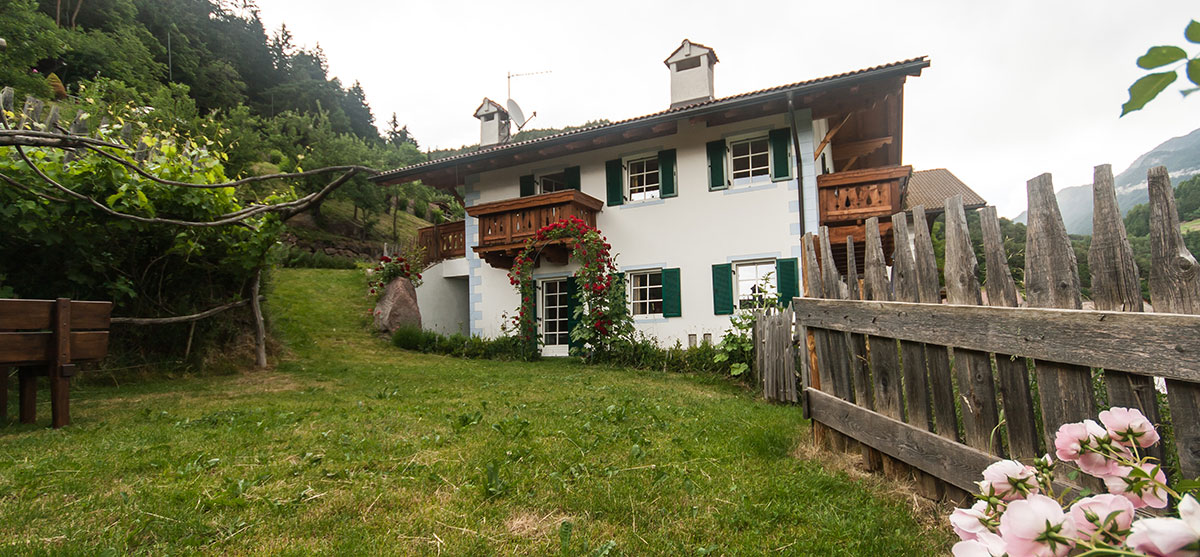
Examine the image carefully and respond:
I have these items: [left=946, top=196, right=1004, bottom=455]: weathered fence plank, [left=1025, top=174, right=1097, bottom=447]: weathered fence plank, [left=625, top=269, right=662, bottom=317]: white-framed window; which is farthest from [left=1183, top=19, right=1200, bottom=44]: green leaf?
[left=625, top=269, right=662, bottom=317]: white-framed window

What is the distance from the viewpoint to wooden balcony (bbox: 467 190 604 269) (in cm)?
1169

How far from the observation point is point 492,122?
17.4 metres

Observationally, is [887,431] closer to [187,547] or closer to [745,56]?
[187,547]

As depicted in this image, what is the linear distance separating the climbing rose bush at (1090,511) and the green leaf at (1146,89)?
1.16 ft

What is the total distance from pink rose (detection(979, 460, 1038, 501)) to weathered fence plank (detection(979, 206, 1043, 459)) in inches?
61.8

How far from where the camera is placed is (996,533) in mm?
733

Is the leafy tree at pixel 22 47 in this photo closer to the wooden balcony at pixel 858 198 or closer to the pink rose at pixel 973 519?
the wooden balcony at pixel 858 198

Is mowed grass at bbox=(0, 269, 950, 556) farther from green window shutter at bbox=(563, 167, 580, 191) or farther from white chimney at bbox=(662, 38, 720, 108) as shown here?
white chimney at bbox=(662, 38, 720, 108)

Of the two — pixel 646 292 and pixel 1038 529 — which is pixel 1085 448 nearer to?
pixel 1038 529

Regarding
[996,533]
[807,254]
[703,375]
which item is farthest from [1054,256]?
[703,375]

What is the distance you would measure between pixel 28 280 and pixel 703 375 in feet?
29.6

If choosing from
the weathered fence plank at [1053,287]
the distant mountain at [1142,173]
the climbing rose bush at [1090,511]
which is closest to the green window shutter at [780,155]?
the weathered fence plank at [1053,287]

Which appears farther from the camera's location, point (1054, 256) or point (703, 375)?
point (703, 375)

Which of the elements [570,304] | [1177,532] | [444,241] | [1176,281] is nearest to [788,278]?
[570,304]
